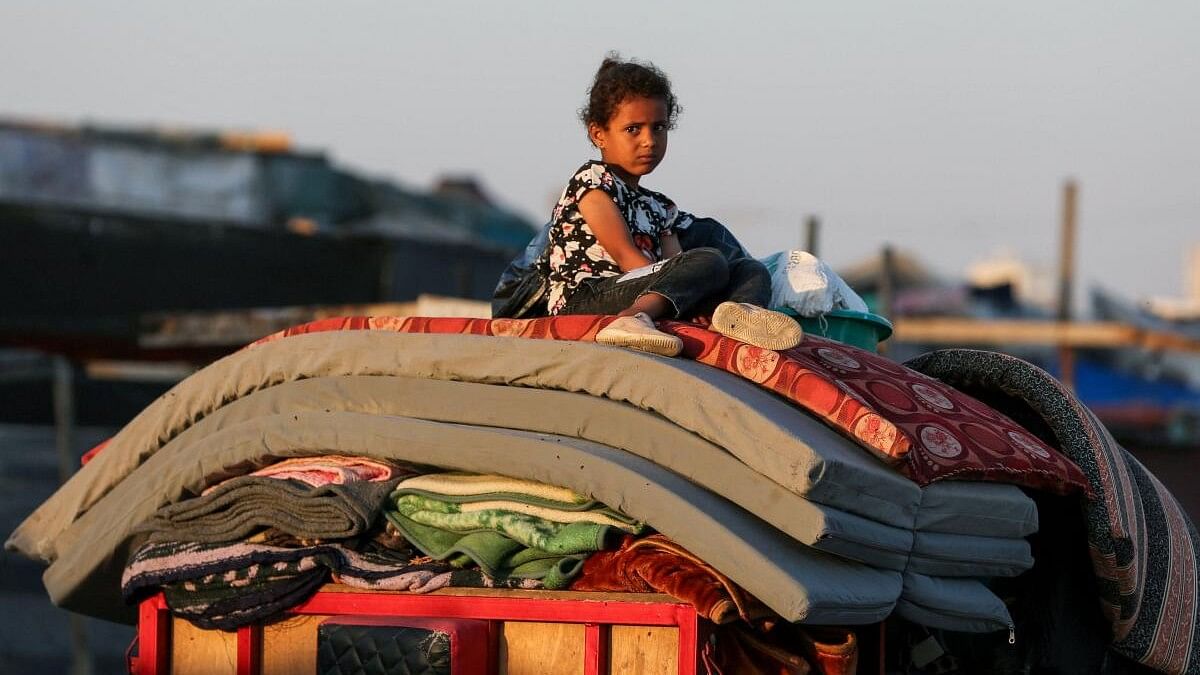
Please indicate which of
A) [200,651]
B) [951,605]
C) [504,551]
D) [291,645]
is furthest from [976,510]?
[200,651]

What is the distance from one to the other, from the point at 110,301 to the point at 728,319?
44.9 feet

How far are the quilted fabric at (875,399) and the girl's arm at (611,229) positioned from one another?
1.28ft

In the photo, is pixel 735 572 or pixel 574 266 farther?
pixel 574 266

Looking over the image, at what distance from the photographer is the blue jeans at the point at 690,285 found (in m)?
3.47

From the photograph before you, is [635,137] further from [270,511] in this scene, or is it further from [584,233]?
[270,511]

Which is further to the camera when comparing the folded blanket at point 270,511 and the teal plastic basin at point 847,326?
the teal plastic basin at point 847,326

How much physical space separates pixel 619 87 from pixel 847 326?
2.66ft

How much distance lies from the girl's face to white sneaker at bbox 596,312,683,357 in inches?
→ 30.4

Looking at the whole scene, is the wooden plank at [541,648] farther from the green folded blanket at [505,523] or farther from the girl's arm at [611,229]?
the girl's arm at [611,229]

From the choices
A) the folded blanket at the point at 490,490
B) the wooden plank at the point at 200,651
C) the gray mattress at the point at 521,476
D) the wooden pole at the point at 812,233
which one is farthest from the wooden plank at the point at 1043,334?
the folded blanket at the point at 490,490

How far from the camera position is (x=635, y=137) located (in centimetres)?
392

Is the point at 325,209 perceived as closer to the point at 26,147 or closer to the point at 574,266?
the point at 26,147

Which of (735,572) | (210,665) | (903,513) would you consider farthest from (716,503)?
(210,665)

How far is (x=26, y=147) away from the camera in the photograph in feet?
55.6
